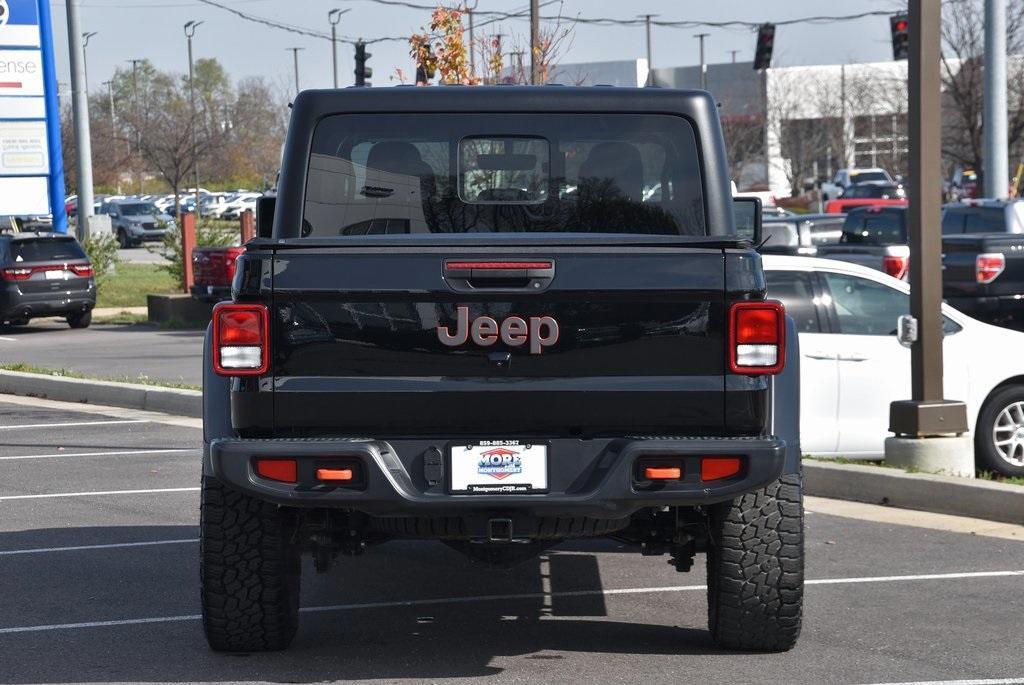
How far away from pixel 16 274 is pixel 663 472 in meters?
22.0

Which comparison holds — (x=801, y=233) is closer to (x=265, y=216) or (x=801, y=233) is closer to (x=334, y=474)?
(x=265, y=216)

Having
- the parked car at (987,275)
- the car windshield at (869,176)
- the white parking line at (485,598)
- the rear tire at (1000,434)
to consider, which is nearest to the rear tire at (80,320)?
the parked car at (987,275)

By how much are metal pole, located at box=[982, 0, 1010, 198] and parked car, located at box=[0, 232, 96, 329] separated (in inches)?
597

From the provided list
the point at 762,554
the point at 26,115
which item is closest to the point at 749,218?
the point at 762,554

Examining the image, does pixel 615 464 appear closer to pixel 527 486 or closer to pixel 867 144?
pixel 527 486

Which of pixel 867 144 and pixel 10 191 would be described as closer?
pixel 10 191

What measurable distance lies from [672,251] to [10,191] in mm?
27286

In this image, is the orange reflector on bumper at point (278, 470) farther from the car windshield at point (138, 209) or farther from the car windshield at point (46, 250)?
the car windshield at point (138, 209)

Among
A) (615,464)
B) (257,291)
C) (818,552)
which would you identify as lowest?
(818,552)

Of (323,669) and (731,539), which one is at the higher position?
(731,539)

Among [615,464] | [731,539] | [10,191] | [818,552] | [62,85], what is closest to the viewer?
[615,464]

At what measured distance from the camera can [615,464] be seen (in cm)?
529

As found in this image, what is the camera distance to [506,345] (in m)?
5.35

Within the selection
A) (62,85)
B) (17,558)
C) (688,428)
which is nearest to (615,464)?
(688,428)
